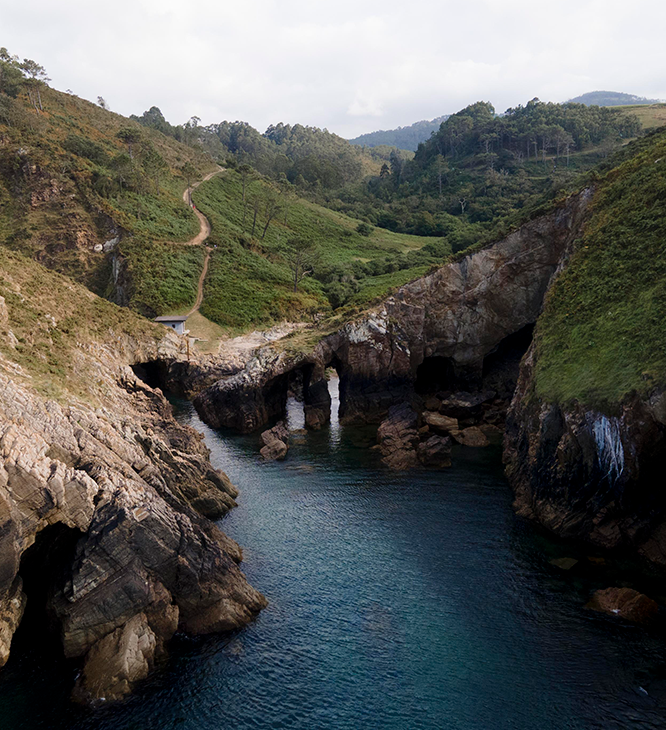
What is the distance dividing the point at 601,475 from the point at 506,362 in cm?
3360

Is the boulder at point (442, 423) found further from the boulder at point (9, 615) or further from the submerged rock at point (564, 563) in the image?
the boulder at point (9, 615)

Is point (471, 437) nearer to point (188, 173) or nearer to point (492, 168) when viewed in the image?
point (188, 173)

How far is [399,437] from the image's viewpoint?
2151 inches

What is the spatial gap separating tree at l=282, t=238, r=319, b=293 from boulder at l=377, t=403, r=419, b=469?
53115mm

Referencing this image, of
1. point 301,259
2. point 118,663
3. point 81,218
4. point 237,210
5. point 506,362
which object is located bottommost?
point 118,663

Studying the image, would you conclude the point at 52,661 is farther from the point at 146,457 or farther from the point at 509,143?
the point at 509,143

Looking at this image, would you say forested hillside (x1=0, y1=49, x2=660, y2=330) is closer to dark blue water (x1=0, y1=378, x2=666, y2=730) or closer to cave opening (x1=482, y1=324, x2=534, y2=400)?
cave opening (x1=482, y1=324, x2=534, y2=400)

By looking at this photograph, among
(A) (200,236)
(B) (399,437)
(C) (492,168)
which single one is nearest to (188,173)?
(A) (200,236)

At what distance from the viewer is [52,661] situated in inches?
1040

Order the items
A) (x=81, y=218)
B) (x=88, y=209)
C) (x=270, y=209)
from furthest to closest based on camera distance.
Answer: (x=270, y=209)
(x=88, y=209)
(x=81, y=218)

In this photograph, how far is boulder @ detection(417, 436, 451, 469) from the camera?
1955 inches

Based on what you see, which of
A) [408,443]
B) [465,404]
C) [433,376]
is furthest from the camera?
[433,376]

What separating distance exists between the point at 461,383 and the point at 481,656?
43.1 m

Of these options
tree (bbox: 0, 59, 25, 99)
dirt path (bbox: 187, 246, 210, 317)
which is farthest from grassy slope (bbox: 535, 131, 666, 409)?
tree (bbox: 0, 59, 25, 99)
